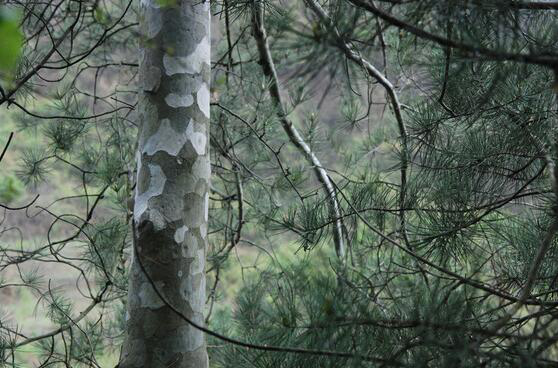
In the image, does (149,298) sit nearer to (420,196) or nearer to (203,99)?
(203,99)

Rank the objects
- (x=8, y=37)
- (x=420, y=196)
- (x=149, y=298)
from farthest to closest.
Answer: (x=420, y=196) < (x=149, y=298) < (x=8, y=37)

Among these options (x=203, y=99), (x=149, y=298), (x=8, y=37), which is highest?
(x=203, y=99)

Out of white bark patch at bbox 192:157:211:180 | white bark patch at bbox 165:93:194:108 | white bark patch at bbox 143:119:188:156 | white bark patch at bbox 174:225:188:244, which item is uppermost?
white bark patch at bbox 165:93:194:108

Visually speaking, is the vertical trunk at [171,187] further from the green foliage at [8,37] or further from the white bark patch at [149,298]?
the green foliage at [8,37]

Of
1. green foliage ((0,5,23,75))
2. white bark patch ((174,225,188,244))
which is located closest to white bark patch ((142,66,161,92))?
white bark patch ((174,225,188,244))

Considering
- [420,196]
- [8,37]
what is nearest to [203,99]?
[420,196]

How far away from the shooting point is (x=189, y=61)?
2.37 feet

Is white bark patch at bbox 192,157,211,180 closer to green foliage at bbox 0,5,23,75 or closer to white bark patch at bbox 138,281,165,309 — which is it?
white bark patch at bbox 138,281,165,309

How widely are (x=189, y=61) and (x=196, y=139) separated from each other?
9 cm

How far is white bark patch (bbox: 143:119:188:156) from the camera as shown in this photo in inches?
27.5

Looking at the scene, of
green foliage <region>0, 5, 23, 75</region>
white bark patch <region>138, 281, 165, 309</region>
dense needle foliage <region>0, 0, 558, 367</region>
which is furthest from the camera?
white bark patch <region>138, 281, 165, 309</region>

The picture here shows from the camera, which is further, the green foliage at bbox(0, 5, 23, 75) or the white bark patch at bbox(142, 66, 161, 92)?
the white bark patch at bbox(142, 66, 161, 92)

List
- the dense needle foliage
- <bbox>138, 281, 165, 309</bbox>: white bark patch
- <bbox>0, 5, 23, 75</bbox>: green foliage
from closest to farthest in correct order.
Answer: <bbox>0, 5, 23, 75</bbox>: green foliage → the dense needle foliage → <bbox>138, 281, 165, 309</bbox>: white bark patch

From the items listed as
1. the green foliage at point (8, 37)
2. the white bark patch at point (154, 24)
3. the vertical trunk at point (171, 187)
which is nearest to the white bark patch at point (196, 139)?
the vertical trunk at point (171, 187)
